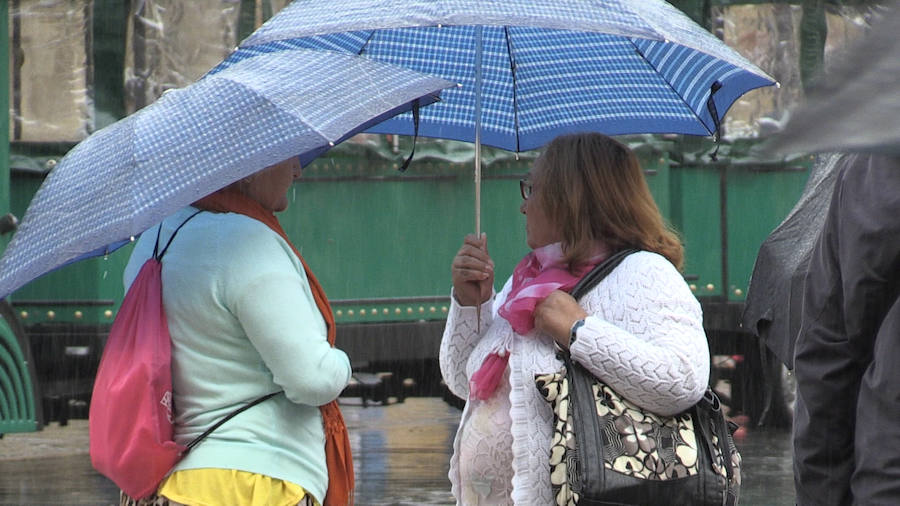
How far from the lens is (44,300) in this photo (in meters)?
6.57

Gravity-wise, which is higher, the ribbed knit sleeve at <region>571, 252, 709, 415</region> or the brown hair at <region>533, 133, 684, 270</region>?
the brown hair at <region>533, 133, 684, 270</region>

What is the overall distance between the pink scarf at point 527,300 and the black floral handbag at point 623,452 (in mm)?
165

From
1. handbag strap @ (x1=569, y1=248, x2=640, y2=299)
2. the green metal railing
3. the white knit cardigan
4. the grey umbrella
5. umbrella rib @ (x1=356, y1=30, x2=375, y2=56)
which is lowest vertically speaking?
the green metal railing

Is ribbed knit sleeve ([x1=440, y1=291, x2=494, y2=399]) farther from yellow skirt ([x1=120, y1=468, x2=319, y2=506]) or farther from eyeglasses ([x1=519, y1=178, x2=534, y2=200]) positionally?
yellow skirt ([x1=120, y1=468, x2=319, y2=506])

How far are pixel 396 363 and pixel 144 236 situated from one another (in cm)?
438

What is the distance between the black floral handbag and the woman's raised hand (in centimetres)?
36

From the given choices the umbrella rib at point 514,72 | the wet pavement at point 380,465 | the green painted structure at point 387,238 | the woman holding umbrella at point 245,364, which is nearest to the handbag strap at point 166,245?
the woman holding umbrella at point 245,364

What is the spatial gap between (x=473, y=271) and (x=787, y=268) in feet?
4.72

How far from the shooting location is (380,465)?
7594mm

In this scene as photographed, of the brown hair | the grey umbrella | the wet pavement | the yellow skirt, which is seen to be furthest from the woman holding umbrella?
the wet pavement

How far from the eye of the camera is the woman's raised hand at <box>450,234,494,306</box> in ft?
10.7

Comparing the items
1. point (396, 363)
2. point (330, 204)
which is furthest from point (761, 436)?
point (330, 204)

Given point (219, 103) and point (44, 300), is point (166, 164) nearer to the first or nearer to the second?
point (219, 103)

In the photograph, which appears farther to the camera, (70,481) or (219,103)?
(70,481)
